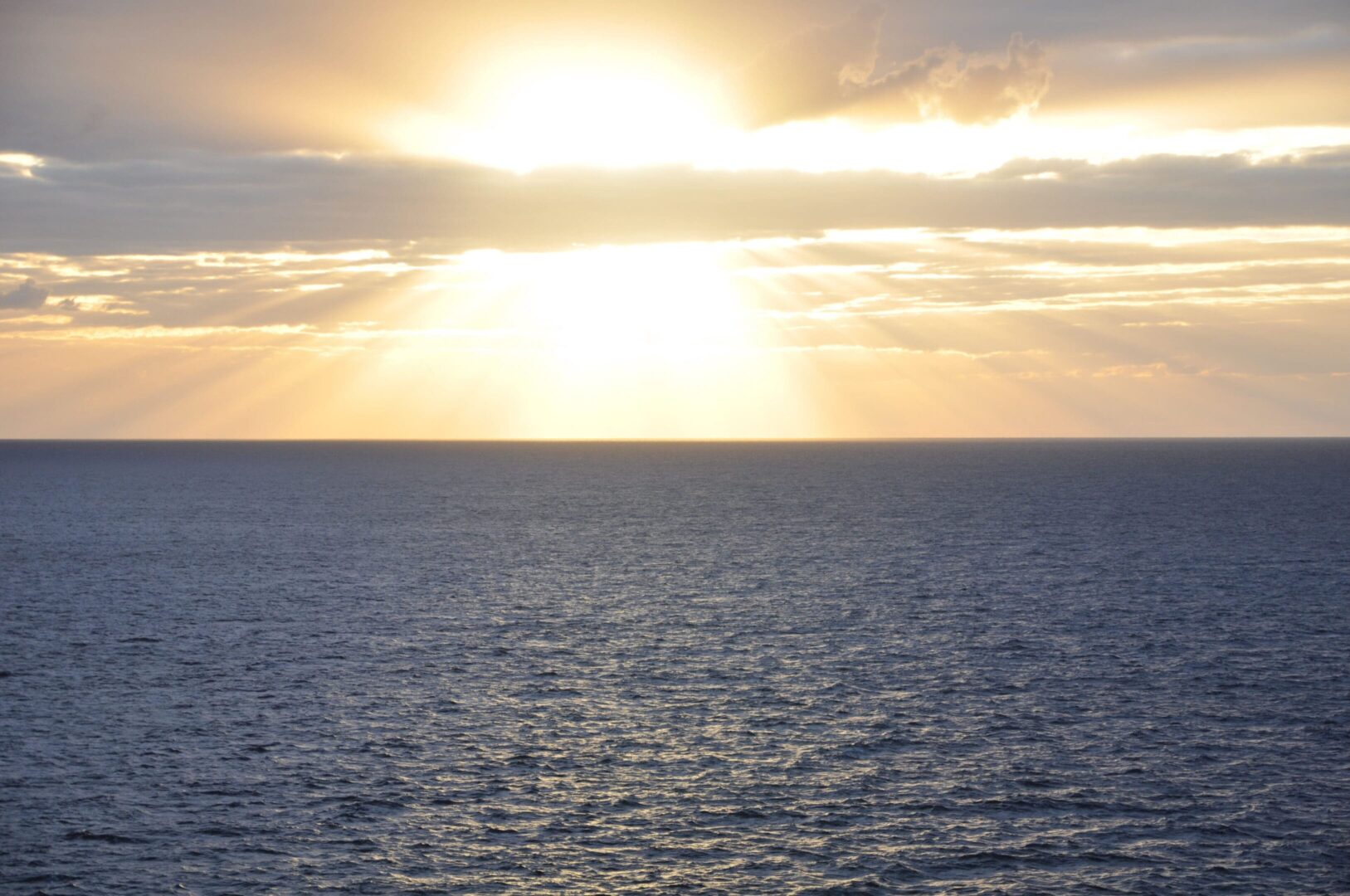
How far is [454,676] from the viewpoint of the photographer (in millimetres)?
61031

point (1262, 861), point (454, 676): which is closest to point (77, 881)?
point (454, 676)

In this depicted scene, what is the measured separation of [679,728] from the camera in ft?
164

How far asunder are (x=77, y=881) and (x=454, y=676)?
90.7ft

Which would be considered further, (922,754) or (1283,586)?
(1283,586)

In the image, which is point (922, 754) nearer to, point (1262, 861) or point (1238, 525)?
point (1262, 861)

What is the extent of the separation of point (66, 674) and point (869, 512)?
12448 cm

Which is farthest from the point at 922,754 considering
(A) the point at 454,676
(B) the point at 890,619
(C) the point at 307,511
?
(C) the point at 307,511

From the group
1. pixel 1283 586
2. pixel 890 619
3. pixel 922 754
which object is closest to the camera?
pixel 922 754

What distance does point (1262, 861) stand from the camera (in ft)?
116

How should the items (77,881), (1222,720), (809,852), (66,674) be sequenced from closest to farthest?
(77,881) → (809,852) → (1222,720) → (66,674)

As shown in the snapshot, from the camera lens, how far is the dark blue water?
117 ft

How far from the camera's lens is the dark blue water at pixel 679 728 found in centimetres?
3569

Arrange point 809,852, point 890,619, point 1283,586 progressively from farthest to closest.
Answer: point 1283,586, point 890,619, point 809,852

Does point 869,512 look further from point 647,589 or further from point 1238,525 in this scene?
point 647,589
